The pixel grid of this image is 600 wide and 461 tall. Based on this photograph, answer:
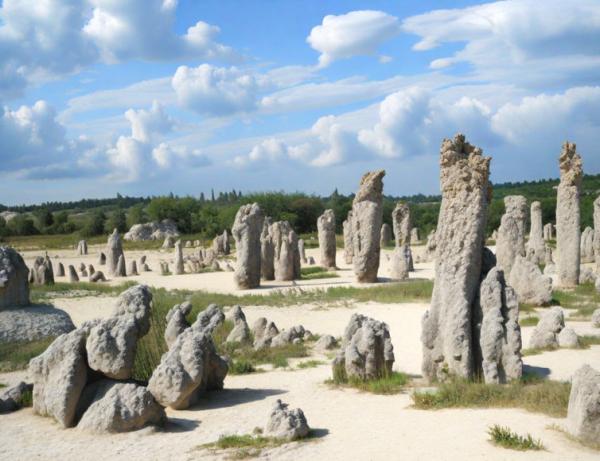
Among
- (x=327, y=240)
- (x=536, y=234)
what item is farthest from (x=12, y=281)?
(x=536, y=234)

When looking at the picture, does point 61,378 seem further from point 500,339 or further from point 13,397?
point 500,339

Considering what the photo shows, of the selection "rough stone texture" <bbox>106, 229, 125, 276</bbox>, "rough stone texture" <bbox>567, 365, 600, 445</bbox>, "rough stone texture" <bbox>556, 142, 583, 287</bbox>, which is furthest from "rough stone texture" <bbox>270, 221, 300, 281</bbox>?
"rough stone texture" <bbox>567, 365, 600, 445</bbox>

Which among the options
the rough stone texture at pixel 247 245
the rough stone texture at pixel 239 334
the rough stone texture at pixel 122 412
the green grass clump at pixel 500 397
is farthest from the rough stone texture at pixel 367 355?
the rough stone texture at pixel 247 245

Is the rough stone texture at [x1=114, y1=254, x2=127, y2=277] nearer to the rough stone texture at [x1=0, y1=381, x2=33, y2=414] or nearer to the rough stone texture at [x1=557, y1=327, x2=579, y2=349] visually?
the rough stone texture at [x1=0, y1=381, x2=33, y2=414]

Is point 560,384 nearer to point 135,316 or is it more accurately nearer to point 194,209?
point 135,316

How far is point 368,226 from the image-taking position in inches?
834

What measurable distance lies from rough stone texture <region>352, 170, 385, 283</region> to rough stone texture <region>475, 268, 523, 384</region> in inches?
486

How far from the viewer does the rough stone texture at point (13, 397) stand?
8789 millimetres

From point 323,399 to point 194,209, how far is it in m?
66.3

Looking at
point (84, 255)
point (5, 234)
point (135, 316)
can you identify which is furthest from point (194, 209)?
point (135, 316)

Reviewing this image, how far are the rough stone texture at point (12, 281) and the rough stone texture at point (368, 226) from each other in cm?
1086

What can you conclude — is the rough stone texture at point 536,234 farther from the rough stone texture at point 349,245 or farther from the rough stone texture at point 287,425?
the rough stone texture at point 287,425

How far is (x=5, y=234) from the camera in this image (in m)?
69.6

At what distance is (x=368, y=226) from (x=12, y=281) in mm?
11383
